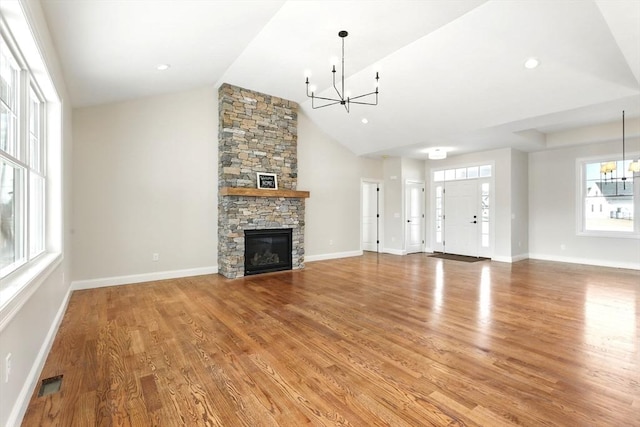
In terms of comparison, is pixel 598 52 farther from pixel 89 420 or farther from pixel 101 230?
pixel 101 230

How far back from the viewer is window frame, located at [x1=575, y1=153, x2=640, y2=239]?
6305mm

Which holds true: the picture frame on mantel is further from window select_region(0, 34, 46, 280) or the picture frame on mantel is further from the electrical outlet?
the electrical outlet

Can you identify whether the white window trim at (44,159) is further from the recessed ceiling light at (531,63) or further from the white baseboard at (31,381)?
the recessed ceiling light at (531,63)

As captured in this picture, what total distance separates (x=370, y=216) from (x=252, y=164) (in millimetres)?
4254

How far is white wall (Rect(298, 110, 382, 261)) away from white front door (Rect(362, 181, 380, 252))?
77 centimetres

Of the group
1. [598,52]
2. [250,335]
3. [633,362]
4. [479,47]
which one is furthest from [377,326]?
[598,52]

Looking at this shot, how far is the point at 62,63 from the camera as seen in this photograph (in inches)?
133

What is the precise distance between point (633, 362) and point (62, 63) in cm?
596

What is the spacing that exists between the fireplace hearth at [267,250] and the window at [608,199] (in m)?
6.45

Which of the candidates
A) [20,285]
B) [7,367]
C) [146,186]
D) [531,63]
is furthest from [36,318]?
[531,63]

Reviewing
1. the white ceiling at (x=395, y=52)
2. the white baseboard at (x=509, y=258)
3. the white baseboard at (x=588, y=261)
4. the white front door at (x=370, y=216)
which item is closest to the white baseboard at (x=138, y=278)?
the white ceiling at (x=395, y=52)

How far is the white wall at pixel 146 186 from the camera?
4.79m

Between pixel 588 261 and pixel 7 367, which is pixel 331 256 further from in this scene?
pixel 7 367

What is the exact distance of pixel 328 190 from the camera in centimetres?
758
